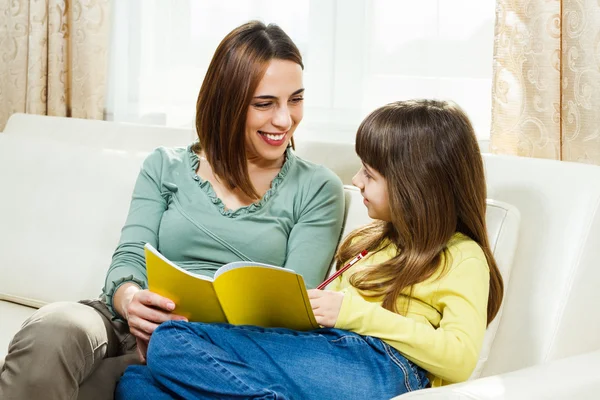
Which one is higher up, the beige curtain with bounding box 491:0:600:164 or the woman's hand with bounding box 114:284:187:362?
the beige curtain with bounding box 491:0:600:164

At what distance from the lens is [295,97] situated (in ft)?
5.85

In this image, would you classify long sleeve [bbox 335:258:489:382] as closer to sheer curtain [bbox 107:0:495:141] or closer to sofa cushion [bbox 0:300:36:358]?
sofa cushion [bbox 0:300:36:358]

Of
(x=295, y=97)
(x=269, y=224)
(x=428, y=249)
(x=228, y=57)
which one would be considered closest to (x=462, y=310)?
(x=428, y=249)

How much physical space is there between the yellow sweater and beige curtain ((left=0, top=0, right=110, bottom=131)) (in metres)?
1.74

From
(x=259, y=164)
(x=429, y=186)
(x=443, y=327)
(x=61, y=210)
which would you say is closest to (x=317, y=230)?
(x=259, y=164)

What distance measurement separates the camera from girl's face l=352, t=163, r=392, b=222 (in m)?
1.53

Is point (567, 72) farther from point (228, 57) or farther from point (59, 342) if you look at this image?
point (59, 342)

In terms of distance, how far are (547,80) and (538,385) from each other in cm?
96

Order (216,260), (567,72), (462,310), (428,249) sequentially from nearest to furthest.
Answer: (462,310)
(428,249)
(216,260)
(567,72)

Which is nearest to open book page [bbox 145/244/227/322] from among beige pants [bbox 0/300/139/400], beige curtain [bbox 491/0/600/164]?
beige pants [bbox 0/300/139/400]

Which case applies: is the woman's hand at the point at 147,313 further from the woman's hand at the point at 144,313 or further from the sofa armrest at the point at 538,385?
the sofa armrest at the point at 538,385

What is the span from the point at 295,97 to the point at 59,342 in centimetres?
73

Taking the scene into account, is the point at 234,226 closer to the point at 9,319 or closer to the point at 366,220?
the point at 366,220

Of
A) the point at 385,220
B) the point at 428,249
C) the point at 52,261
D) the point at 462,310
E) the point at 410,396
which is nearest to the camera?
the point at 410,396
